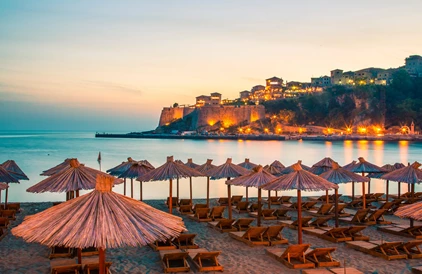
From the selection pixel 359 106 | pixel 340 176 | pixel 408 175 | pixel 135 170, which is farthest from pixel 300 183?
pixel 359 106

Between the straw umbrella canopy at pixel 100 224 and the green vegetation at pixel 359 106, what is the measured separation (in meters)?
109

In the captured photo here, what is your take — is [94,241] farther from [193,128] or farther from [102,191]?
[193,128]

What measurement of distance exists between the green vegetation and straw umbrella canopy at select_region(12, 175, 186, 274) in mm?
109021

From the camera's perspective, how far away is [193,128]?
4737 inches

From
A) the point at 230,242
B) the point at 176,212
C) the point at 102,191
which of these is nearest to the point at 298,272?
the point at 230,242

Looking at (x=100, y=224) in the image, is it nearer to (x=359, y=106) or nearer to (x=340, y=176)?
(x=340, y=176)

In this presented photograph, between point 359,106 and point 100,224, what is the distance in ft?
365

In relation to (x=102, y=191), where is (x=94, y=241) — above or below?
below

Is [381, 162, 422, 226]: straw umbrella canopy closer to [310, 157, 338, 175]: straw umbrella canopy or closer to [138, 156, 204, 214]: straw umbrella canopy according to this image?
[310, 157, 338, 175]: straw umbrella canopy

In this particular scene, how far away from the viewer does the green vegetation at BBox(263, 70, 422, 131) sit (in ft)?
352

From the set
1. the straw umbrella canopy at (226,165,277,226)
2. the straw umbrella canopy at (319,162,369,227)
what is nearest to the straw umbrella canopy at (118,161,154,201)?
the straw umbrella canopy at (226,165,277,226)

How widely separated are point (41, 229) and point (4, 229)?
7.54 metres

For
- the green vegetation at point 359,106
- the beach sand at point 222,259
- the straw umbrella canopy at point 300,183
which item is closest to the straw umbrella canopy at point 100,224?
the beach sand at point 222,259

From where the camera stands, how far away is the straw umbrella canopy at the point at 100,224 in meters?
4.65
